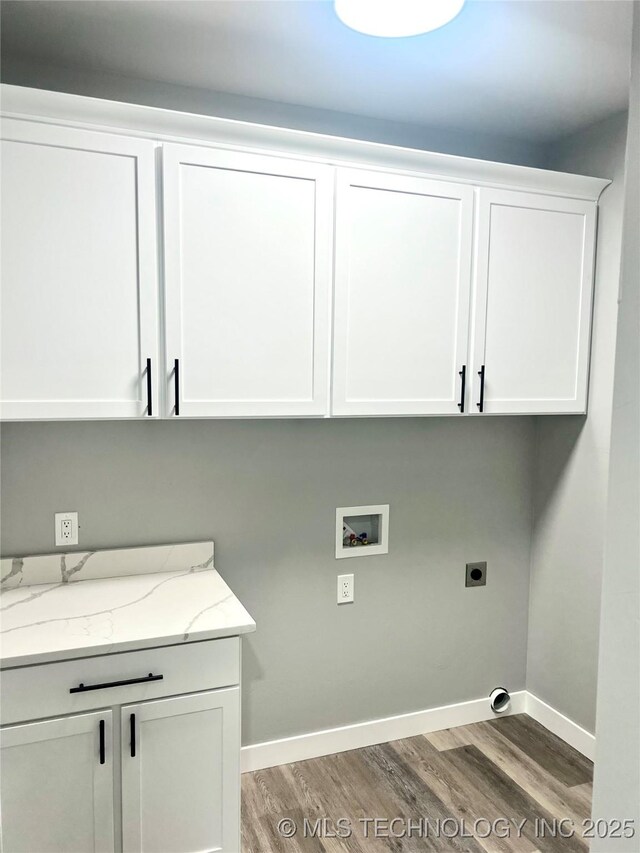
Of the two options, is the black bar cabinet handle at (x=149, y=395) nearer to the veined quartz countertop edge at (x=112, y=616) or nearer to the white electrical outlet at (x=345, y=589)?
the veined quartz countertop edge at (x=112, y=616)

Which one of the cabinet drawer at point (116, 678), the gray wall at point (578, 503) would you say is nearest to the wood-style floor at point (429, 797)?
the gray wall at point (578, 503)

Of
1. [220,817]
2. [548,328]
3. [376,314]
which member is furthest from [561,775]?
[376,314]

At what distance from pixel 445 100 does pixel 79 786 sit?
8.28ft

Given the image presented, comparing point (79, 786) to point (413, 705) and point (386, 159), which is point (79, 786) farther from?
point (386, 159)

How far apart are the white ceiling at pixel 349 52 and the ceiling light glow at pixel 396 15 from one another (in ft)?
0.30

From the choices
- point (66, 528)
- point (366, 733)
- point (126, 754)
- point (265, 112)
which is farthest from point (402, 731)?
point (265, 112)

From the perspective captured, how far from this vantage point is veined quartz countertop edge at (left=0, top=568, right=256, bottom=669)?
1627 mm

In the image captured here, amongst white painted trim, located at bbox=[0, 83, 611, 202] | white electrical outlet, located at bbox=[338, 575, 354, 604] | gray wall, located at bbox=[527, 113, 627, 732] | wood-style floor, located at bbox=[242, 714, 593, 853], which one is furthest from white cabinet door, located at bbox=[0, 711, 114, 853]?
gray wall, located at bbox=[527, 113, 627, 732]

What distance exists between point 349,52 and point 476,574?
2155 millimetres

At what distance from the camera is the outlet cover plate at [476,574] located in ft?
9.26

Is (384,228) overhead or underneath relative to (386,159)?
underneath

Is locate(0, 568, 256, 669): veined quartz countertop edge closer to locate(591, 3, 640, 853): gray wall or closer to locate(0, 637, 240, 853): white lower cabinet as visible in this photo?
locate(0, 637, 240, 853): white lower cabinet

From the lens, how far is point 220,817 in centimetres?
182

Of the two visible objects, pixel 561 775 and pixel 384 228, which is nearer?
pixel 384 228
